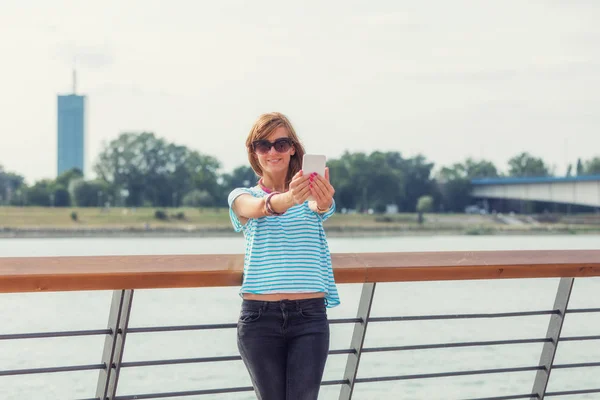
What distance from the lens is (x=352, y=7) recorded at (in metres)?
71.9

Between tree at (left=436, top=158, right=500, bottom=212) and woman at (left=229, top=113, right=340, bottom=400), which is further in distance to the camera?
tree at (left=436, top=158, right=500, bottom=212)

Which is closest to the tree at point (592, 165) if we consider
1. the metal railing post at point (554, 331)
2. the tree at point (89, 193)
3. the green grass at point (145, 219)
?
the green grass at point (145, 219)

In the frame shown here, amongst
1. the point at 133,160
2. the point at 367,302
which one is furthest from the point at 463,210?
the point at 367,302

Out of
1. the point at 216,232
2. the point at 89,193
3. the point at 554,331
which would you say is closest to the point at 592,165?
the point at 216,232

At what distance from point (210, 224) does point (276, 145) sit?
64642 mm

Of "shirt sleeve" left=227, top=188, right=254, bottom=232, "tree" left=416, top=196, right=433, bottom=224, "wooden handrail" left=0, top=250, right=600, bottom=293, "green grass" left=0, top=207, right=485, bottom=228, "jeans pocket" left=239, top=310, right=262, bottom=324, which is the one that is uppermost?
"shirt sleeve" left=227, top=188, right=254, bottom=232

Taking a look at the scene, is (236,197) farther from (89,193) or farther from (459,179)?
(89,193)

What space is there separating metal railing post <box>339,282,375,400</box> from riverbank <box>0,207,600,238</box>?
6023 centimetres

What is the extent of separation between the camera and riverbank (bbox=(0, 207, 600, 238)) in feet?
213

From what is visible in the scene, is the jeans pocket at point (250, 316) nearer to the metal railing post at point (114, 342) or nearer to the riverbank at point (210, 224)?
the metal railing post at point (114, 342)

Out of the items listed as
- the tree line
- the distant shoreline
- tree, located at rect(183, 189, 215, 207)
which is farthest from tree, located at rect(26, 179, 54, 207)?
tree, located at rect(183, 189, 215, 207)

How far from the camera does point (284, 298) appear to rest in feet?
7.65

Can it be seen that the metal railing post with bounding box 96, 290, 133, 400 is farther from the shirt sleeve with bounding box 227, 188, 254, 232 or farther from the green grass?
the green grass

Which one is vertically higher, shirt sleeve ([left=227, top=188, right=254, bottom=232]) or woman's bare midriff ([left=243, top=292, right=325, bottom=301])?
shirt sleeve ([left=227, top=188, right=254, bottom=232])
